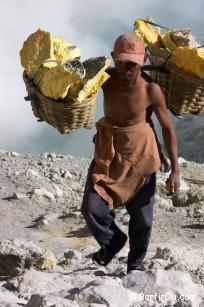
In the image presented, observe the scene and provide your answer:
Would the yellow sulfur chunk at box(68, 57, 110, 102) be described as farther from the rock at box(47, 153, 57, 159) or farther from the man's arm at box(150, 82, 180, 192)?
the rock at box(47, 153, 57, 159)

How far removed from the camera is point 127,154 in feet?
17.5

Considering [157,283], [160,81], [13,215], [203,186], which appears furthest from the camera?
[203,186]

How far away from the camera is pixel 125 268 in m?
5.92

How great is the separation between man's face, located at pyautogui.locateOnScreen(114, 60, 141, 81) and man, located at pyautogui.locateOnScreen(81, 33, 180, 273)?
0.05 ft

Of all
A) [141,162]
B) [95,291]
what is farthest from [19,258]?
[95,291]

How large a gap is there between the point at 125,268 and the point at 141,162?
0.90 metres

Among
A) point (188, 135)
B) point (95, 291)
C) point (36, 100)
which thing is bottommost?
point (188, 135)

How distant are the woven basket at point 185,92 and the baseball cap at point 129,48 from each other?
486 mm

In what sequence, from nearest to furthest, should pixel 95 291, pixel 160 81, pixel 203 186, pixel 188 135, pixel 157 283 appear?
pixel 95 291 → pixel 157 283 → pixel 160 81 → pixel 203 186 → pixel 188 135

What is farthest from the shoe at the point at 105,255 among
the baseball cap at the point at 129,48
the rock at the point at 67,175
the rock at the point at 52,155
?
the rock at the point at 52,155

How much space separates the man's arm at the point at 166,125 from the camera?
5.21 m

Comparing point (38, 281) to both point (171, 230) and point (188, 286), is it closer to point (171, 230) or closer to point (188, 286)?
point (188, 286)

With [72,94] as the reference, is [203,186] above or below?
below

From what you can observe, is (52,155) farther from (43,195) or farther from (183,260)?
(183,260)
